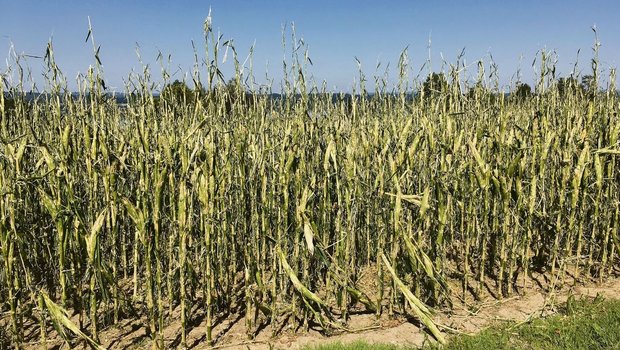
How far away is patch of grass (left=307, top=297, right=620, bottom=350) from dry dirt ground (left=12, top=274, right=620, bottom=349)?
95 mm

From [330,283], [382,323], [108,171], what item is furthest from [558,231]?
[108,171]

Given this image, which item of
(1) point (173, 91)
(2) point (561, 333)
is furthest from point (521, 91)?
(2) point (561, 333)

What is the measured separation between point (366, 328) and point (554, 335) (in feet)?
4.02

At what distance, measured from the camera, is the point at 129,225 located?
4109 millimetres

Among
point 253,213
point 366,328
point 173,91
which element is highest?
point 173,91

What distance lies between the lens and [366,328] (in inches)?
123

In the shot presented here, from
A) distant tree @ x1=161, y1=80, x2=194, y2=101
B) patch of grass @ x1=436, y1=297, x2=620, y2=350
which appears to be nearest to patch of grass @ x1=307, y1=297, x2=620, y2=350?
patch of grass @ x1=436, y1=297, x2=620, y2=350

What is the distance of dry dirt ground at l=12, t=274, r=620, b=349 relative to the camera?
296cm

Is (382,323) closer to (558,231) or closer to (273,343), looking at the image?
(273,343)

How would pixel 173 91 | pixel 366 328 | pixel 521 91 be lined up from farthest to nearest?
pixel 521 91 → pixel 173 91 → pixel 366 328

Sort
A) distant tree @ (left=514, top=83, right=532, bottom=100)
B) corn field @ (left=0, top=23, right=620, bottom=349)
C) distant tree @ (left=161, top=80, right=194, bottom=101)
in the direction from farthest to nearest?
distant tree @ (left=514, top=83, right=532, bottom=100) < distant tree @ (left=161, top=80, right=194, bottom=101) < corn field @ (left=0, top=23, right=620, bottom=349)

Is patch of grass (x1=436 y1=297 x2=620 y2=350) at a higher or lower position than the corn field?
lower

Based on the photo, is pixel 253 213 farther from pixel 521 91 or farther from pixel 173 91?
pixel 521 91

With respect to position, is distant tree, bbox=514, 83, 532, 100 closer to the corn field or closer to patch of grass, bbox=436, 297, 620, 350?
the corn field
